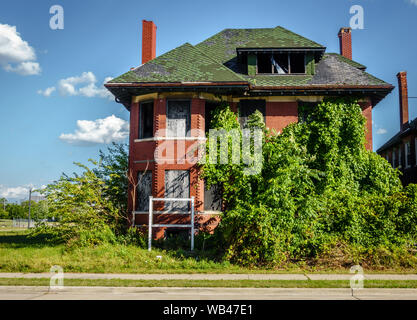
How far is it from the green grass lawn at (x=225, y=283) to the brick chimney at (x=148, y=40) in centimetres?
1362

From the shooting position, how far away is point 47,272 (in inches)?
413

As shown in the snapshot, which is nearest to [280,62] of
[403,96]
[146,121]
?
[146,121]

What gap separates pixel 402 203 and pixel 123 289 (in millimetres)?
8788

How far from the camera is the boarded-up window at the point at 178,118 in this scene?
1569cm

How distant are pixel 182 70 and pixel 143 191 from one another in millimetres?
5827

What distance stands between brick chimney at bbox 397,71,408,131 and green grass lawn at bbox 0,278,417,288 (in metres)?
22.7

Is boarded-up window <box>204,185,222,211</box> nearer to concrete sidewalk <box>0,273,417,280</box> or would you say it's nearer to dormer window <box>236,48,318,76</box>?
concrete sidewalk <box>0,273,417,280</box>

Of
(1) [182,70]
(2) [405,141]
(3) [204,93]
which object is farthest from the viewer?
(2) [405,141]

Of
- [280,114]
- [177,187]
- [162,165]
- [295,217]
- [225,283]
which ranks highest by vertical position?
[280,114]

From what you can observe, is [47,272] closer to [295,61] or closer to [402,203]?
[402,203]

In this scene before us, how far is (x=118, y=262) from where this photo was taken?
11102 mm

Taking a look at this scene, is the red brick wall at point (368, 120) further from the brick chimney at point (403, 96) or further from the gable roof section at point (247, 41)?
the brick chimney at point (403, 96)

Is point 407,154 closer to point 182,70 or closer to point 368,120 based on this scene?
point 368,120

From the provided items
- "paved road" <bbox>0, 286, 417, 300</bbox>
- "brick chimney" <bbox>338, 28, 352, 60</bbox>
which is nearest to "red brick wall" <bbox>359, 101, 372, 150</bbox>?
"brick chimney" <bbox>338, 28, 352, 60</bbox>
